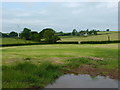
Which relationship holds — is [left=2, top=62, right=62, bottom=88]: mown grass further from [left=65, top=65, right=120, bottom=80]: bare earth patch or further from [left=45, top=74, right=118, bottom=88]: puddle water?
[left=65, top=65, right=120, bottom=80]: bare earth patch

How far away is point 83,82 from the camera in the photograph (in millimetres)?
15828

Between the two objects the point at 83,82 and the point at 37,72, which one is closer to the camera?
the point at 83,82

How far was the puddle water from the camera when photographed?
47.6 feet

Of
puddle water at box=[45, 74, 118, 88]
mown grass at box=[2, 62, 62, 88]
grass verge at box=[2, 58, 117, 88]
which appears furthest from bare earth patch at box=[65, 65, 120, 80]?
mown grass at box=[2, 62, 62, 88]

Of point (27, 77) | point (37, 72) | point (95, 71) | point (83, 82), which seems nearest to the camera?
point (27, 77)

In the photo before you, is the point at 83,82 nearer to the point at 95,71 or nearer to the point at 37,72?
the point at 37,72

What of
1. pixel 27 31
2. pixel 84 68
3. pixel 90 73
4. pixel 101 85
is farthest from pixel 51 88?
pixel 27 31

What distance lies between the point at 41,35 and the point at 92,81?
233 feet

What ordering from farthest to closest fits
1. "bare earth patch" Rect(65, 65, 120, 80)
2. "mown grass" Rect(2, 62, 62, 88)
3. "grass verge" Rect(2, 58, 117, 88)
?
"bare earth patch" Rect(65, 65, 120, 80) → "grass verge" Rect(2, 58, 117, 88) → "mown grass" Rect(2, 62, 62, 88)

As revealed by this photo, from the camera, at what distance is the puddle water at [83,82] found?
14.5m

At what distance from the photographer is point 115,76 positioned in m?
17.3

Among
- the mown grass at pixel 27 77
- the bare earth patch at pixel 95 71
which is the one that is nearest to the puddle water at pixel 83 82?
the mown grass at pixel 27 77

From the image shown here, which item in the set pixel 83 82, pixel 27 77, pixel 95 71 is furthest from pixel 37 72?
pixel 95 71

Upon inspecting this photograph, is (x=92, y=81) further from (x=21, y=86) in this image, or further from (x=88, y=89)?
(x=21, y=86)
